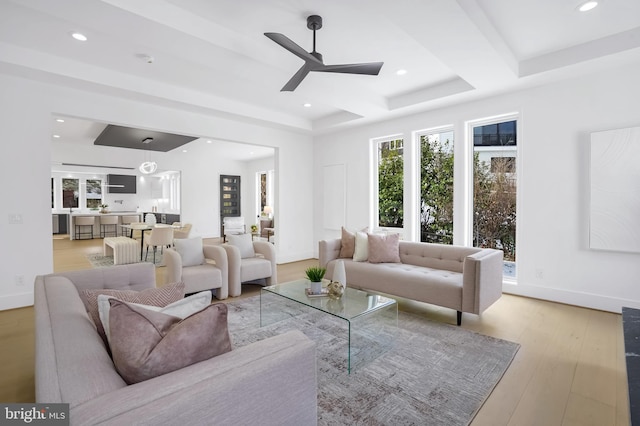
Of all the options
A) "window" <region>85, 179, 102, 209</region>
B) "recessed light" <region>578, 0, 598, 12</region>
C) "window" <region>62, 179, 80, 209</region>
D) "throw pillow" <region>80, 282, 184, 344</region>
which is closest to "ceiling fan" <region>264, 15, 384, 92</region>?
"recessed light" <region>578, 0, 598, 12</region>

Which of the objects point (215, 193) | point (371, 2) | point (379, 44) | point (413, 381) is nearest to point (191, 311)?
point (413, 381)

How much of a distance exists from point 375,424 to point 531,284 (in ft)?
11.1

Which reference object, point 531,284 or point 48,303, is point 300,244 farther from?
point 48,303

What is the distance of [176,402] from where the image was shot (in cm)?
80

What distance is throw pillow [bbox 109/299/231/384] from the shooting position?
39.1 inches

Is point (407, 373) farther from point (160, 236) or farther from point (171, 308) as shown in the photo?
point (160, 236)

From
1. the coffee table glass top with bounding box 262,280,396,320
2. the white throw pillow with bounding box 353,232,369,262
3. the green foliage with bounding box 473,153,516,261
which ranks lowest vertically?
the coffee table glass top with bounding box 262,280,396,320

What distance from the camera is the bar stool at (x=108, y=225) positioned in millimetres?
9875

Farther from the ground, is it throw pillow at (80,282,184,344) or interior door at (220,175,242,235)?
interior door at (220,175,242,235)

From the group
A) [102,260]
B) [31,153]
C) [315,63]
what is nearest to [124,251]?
[102,260]

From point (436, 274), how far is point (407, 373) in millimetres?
1515

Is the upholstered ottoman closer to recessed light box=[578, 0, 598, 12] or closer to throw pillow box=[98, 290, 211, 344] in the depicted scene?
throw pillow box=[98, 290, 211, 344]

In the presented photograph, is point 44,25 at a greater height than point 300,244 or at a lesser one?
greater

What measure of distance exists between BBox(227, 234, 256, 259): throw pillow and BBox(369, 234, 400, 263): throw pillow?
5.92ft
